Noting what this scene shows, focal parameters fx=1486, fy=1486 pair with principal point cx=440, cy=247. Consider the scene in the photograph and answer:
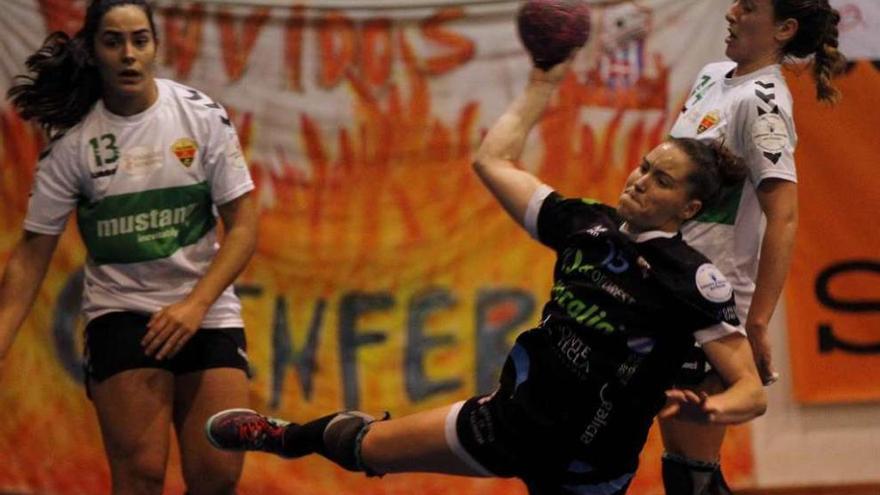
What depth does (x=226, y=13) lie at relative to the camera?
580 cm

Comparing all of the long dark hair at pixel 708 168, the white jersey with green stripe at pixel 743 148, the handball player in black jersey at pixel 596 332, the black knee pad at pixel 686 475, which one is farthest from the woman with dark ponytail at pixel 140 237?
the long dark hair at pixel 708 168

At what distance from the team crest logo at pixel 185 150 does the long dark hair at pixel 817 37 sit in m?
1.57

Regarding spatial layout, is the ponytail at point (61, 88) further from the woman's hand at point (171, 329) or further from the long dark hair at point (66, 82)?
the woman's hand at point (171, 329)

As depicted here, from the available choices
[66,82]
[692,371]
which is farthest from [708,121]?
[66,82]

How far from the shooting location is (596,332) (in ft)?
10.3

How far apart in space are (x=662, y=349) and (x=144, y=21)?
174cm

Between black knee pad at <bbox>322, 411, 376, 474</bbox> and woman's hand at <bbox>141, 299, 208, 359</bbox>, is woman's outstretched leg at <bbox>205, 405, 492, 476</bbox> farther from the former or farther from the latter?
woman's hand at <bbox>141, 299, 208, 359</bbox>

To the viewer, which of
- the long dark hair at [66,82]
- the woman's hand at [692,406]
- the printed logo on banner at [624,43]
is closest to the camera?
the woman's hand at [692,406]

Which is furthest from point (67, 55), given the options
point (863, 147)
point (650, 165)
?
point (863, 147)

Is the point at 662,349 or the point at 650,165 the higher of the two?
the point at 650,165

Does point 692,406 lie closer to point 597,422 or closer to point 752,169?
point 597,422

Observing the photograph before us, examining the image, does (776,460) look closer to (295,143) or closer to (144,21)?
(295,143)

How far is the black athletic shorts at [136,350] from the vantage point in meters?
3.96

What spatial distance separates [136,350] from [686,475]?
148 centimetres
